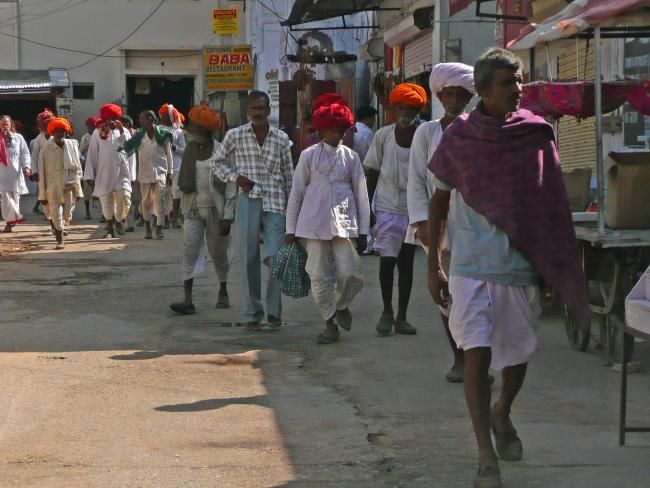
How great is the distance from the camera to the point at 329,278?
943 cm

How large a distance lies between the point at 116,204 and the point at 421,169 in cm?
1295

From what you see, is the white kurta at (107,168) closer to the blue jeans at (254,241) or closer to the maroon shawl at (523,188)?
the blue jeans at (254,241)

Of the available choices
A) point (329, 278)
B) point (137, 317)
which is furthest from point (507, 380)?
point (137, 317)

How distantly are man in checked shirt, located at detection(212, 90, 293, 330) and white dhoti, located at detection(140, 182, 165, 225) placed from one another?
9597 millimetres

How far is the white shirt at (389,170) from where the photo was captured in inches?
372

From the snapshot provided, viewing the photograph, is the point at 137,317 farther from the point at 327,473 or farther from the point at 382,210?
the point at 327,473

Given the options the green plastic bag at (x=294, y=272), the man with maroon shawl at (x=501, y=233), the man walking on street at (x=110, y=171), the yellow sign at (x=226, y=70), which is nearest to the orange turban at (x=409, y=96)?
the green plastic bag at (x=294, y=272)

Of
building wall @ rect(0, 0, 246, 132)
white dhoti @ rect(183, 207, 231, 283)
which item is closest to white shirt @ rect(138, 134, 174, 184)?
white dhoti @ rect(183, 207, 231, 283)

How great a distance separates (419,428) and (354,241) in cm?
310

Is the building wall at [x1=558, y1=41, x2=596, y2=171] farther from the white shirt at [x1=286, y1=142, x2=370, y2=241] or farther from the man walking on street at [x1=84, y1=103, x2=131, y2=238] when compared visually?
the man walking on street at [x1=84, y1=103, x2=131, y2=238]

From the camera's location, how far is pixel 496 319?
17.7 ft

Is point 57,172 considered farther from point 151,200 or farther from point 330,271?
point 330,271

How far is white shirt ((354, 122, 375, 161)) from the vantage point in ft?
50.6

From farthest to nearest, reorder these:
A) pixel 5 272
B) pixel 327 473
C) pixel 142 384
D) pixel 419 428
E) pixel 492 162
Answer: pixel 5 272 < pixel 142 384 < pixel 419 428 < pixel 327 473 < pixel 492 162
